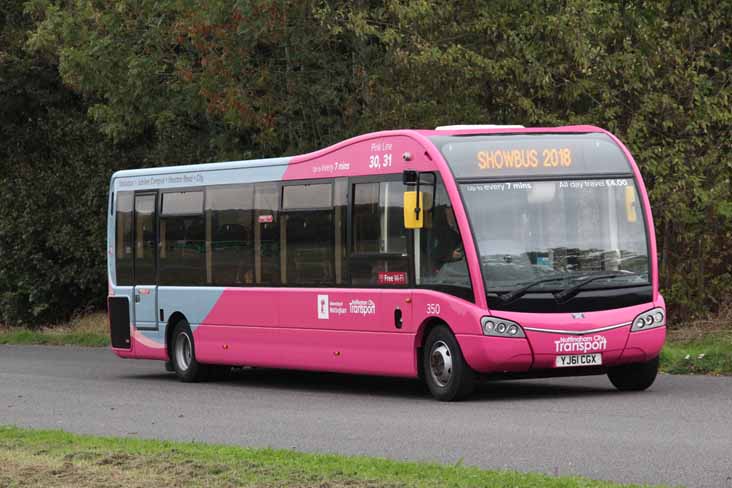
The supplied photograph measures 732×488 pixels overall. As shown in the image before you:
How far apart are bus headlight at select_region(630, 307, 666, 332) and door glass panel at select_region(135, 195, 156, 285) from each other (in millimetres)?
8424

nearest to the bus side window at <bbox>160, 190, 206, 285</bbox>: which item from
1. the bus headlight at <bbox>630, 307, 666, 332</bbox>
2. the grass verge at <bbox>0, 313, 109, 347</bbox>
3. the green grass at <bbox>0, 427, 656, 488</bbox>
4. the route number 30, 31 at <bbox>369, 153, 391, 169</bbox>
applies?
the route number 30, 31 at <bbox>369, 153, 391, 169</bbox>

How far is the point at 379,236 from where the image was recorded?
18.4 metres

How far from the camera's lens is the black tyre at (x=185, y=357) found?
872 inches

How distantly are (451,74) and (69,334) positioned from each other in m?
13.1

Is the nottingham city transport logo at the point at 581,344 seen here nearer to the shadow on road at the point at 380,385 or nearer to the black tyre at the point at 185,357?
the shadow on road at the point at 380,385

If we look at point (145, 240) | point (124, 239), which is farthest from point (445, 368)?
point (124, 239)

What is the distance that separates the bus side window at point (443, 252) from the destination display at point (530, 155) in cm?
40

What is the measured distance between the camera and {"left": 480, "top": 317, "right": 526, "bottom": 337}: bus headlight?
54.3ft

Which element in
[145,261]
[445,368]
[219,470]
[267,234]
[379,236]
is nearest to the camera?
[219,470]

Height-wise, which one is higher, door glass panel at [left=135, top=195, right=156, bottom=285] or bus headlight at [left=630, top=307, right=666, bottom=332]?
door glass panel at [left=135, top=195, right=156, bottom=285]

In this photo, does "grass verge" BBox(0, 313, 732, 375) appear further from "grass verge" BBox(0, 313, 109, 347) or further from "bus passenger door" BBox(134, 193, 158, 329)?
"bus passenger door" BBox(134, 193, 158, 329)

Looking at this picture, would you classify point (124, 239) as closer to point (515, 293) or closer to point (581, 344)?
point (515, 293)

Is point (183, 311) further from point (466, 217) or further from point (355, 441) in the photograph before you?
point (355, 441)

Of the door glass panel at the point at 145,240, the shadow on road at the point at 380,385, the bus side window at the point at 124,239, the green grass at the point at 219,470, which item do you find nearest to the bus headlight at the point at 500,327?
the shadow on road at the point at 380,385
